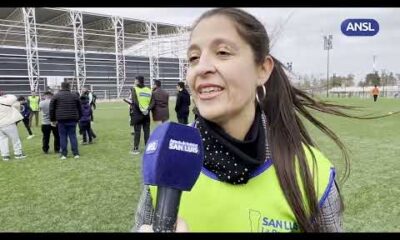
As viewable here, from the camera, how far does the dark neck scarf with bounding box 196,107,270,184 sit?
1.19 meters

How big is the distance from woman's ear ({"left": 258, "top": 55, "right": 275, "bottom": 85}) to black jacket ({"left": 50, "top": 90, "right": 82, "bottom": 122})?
6.47 m

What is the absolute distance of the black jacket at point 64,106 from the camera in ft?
24.1

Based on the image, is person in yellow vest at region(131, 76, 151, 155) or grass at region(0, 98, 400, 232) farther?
person in yellow vest at region(131, 76, 151, 155)

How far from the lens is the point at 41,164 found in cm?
719

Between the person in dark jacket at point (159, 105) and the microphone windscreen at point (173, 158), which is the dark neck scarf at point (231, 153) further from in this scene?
the person in dark jacket at point (159, 105)

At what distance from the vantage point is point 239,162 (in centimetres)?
119

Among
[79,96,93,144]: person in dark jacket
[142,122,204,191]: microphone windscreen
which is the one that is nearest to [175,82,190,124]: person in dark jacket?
[79,96,93,144]: person in dark jacket

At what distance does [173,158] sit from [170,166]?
28mm

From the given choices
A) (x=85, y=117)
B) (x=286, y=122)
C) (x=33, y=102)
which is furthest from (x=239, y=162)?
(x=33, y=102)

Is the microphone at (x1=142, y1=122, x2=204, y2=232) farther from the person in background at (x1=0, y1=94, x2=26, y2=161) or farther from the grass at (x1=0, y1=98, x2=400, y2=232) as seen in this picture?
the person in background at (x1=0, y1=94, x2=26, y2=161)

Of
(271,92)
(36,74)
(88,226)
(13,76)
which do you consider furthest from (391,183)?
(13,76)

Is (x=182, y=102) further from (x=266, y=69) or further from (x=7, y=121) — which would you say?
(x=266, y=69)

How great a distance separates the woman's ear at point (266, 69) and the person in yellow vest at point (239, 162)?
0.03 m

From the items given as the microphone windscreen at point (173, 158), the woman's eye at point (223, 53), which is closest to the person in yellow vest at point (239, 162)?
the woman's eye at point (223, 53)
